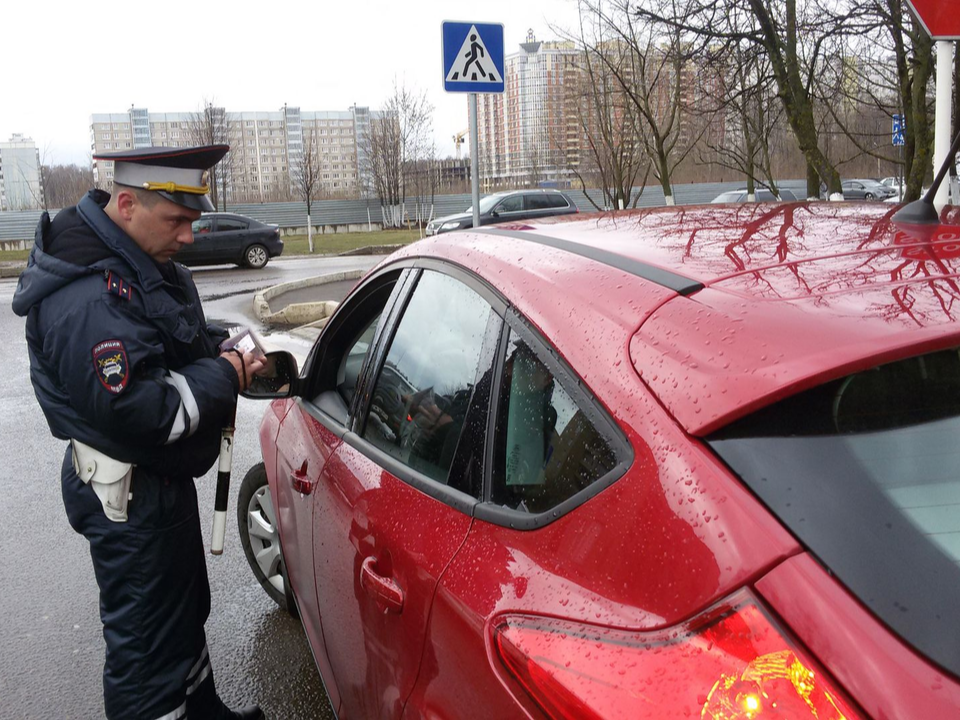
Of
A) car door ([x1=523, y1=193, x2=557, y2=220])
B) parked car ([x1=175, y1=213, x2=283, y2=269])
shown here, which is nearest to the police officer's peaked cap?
parked car ([x1=175, y1=213, x2=283, y2=269])

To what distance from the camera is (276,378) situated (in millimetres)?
2912

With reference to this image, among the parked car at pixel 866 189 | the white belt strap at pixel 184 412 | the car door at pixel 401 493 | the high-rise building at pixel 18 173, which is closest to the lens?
the car door at pixel 401 493

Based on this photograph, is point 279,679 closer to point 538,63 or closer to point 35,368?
point 35,368

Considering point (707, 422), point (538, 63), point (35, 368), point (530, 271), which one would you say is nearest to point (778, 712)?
point (707, 422)

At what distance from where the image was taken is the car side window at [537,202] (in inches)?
976

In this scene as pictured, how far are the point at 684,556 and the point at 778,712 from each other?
22cm

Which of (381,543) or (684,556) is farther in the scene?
(381,543)

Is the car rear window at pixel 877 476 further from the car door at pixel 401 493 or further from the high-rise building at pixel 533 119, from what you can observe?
A: the high-rise building at pixel 533 119

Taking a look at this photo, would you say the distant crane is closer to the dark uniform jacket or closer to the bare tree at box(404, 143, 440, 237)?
the bare tree at box(404, 143, 440, 237)

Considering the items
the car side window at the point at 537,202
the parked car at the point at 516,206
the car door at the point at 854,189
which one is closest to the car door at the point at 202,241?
the parked car at the point at 516,206

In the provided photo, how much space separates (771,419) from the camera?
117cm

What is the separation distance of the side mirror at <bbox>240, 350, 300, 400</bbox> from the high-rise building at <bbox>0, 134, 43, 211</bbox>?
53.5 m

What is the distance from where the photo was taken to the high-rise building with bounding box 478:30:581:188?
17.5 metres

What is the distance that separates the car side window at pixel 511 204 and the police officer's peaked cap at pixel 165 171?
2152 centimetres
